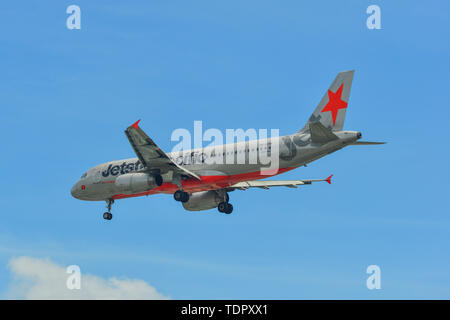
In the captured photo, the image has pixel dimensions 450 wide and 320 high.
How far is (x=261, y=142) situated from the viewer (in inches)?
2089

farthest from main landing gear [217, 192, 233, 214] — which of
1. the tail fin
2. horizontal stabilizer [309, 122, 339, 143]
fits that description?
horizontal stabilizer [309, 122, 339, 143]

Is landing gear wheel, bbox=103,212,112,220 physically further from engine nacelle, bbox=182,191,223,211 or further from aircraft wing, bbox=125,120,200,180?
aircraft wing, bbox=125,120,200,180

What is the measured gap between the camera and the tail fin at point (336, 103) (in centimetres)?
5134

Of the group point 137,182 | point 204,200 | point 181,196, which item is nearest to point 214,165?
point 181,196

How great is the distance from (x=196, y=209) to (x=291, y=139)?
1300cm

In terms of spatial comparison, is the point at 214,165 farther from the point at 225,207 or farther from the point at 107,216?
the point at 107,216

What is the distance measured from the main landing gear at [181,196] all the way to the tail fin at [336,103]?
33.0ft

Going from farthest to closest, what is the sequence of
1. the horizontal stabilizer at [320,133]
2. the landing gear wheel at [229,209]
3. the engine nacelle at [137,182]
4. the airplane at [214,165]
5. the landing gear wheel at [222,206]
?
the landing gear wheel at [222,206] < the landing gear wheel at [229,209] < the engine nacelle at [137,182] < the airplane at [214,165] < the horizontal stabilizer at [320,133]

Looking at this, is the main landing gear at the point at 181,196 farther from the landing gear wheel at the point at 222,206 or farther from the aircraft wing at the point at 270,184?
the aircraft wing at the point at 270,184

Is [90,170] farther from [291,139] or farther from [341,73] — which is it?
[341,73]

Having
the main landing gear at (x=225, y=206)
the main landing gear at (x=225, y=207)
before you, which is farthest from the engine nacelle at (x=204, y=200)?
the main landing gear at (x=225, y=207)

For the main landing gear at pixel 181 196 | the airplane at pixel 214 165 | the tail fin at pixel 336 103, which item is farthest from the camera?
the main landing gear at pixel 181 196

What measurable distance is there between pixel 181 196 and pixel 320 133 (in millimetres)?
11624
